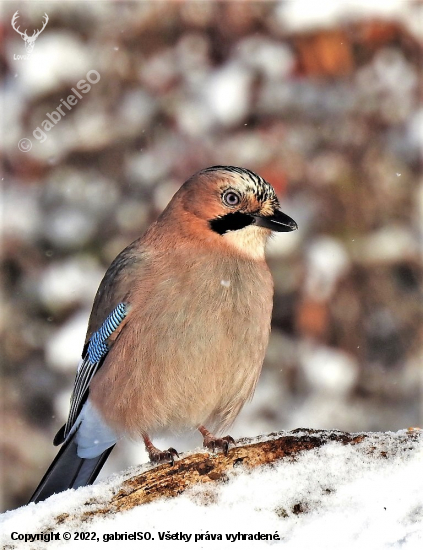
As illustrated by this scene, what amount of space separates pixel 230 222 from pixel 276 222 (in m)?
0.17

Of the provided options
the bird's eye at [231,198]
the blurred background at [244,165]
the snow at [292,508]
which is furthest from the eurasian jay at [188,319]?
the blurred background at [244,165]

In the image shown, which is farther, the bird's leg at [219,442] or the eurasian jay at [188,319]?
the eurasian jay at [188,319]

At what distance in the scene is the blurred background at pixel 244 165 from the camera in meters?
4.79

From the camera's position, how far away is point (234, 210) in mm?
3184

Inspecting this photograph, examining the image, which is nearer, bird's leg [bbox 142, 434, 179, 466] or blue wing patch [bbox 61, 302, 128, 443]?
bird's leg [bbox 142, 434, 179, 466]

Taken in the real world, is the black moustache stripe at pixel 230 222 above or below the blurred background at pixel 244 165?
below

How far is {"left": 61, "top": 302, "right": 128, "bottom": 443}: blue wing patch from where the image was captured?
3229mm

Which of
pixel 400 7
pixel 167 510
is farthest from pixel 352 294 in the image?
pixel 167 510

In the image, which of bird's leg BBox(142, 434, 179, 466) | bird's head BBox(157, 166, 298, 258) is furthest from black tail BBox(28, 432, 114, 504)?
bird's head BBox(157, 166, 298, 258)

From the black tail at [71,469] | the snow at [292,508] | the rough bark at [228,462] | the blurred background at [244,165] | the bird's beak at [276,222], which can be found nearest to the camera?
the snow at [292,508]

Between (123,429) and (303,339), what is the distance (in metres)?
1.86

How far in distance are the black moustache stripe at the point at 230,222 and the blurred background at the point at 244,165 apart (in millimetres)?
1668

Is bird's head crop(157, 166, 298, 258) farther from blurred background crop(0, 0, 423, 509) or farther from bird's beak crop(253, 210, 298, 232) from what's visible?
blurred background crop(0, 0, 423, 509)

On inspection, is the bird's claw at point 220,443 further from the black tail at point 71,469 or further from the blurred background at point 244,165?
the blurred background at point 244,165
